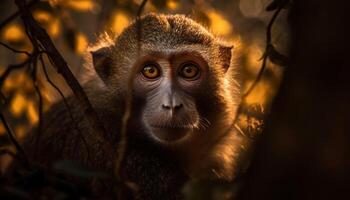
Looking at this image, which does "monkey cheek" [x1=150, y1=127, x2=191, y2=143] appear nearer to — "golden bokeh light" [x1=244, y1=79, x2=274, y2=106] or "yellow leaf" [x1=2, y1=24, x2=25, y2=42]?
"golden bokeh light" [x1=244, y1=79, x2=274, y2=106]

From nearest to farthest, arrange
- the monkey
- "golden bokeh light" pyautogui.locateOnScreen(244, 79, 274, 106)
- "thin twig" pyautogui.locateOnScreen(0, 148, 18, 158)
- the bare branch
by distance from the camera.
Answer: "thin twig" pyautogui.locateOnScreen(0, 148, 18, 158) < the bare branch < "golden bokeh light" pyautogui.locateOnScreen(244, 79, 274, 106) < the monkey

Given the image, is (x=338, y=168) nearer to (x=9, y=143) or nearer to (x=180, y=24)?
(x=9, y=143)

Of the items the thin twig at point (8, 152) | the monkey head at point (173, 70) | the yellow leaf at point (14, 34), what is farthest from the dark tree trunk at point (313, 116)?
the yellow leaf at point (14, 34)

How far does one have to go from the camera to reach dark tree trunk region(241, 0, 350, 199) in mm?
2250

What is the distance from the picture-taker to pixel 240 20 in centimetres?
726

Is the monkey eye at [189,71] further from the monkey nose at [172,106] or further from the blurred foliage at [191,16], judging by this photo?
the monkey nose at [172,106]

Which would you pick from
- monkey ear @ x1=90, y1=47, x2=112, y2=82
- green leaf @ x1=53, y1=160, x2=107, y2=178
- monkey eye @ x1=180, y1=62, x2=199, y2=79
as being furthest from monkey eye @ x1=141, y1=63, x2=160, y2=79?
green leaf @ x1=53, y1=160, x2=107, y2=178

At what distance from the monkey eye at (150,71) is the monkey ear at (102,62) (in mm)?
445

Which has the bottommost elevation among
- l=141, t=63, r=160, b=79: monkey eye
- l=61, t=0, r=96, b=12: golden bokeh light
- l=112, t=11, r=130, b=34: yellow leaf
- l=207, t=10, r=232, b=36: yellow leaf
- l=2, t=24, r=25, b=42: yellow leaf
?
l=141, t=63, r=160, b=79: monkey eye

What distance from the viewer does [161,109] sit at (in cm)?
509

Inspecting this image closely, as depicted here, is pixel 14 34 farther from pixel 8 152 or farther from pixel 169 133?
pixel 8 152

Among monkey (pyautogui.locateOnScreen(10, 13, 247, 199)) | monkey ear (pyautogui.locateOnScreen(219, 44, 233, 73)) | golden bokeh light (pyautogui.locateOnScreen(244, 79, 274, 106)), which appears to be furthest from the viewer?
monkey ear (pyautogui.locateOnScreen(219, 44, 233, 73))

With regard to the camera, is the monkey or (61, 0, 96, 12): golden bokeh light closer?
the monkey

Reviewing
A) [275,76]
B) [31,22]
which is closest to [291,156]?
[31,22]
